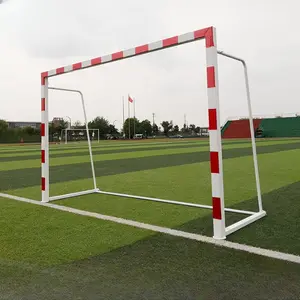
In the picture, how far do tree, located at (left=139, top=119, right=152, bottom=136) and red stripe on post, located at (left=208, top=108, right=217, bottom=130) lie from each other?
77.1 m

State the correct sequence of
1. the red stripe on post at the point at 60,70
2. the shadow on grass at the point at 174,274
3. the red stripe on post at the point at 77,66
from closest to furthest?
the shadow on grass at the point at 174,274, the red stripe on post at the point at 77,66, the red stripe on post at the point at 60,70

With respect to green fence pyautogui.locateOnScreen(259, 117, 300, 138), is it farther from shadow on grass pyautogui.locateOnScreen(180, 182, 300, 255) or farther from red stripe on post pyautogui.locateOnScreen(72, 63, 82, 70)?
red stripe on post pyautogui.locateOnScreen(72, 63, 82, 70)

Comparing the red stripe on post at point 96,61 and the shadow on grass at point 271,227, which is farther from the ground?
the red stripe on post at point 96,61

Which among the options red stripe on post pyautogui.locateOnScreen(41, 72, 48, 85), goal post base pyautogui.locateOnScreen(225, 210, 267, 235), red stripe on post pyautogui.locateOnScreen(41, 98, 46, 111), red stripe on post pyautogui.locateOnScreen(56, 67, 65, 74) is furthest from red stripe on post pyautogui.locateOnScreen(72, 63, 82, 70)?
goal post base pyautogui.locateOnScreen(225, 210, 267, 235)

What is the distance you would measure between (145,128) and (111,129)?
1446 centimetres

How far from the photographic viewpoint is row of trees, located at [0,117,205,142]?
5061cm

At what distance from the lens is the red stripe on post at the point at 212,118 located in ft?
12.7

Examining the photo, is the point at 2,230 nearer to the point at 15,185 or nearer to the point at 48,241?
the point at 48,241

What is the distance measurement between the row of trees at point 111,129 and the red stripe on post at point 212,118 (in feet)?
72.2

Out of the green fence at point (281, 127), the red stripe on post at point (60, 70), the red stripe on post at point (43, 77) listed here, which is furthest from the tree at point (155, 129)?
the red stripe on post at point (60, 70)

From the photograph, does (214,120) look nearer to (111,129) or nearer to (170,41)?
(170,41)

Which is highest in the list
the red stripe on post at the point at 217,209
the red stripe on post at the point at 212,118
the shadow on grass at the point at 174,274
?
the red stripe on post at the point at 212,118

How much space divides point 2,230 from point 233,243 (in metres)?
2.66

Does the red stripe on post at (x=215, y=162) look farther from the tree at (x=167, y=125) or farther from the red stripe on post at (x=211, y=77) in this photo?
→ the tree at (x=167, y=125)
